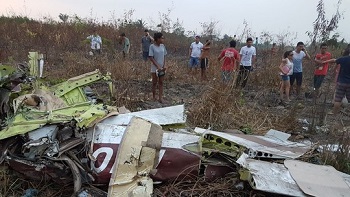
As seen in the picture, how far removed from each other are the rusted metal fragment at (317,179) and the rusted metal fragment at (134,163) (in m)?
1.33

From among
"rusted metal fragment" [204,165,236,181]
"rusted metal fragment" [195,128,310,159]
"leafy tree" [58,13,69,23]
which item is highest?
"leafy tree" [58,13,69,23]

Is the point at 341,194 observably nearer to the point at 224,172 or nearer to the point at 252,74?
the point at 224,172

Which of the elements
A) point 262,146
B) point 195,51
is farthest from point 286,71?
point 262,146

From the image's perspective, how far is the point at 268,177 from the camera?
2822 millimetres

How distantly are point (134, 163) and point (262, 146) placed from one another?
1.52m

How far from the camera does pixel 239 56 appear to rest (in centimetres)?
782

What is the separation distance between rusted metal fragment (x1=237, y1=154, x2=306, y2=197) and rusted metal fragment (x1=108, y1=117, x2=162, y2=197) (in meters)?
0.85

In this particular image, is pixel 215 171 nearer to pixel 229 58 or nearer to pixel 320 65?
pixel 229 58

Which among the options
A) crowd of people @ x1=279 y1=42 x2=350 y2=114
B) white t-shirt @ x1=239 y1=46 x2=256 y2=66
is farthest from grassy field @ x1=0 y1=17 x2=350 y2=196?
white t-shirt @ x1=239 y1=46 x2=256 y2=66

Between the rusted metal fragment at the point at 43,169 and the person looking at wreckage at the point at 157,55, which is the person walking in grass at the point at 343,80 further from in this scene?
the rusted metal fragment at the point at 43,169

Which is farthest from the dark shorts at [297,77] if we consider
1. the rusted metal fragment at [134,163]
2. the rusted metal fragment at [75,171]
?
the rusted metal fragment at [75,171]

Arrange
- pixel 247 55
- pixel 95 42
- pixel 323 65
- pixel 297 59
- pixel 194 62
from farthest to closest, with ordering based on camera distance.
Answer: pixel 95 42
pixel 194 62
pixel 247 55
pixel 297 59
pixel 323 65

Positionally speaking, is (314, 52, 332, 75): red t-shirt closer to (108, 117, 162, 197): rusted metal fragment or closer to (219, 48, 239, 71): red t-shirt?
(219, 48, 239, 71): red t-shirt

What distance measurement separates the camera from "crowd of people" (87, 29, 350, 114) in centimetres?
630
